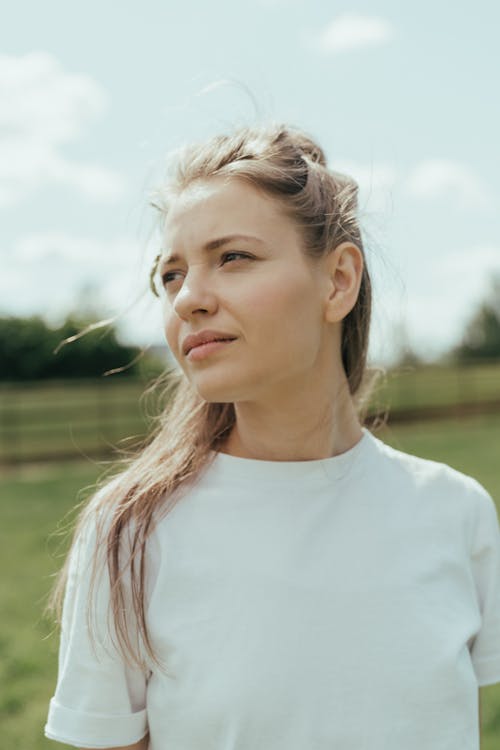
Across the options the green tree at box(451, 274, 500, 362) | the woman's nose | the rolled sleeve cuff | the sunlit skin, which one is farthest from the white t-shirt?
the green tree at box(451, 274, 500, 362)

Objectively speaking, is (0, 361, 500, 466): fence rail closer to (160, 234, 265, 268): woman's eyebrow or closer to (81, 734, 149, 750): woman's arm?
(81, 734, 149, 750): woman's arm

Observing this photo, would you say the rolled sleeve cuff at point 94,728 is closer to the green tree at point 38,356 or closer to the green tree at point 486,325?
the green tree at point 38,356

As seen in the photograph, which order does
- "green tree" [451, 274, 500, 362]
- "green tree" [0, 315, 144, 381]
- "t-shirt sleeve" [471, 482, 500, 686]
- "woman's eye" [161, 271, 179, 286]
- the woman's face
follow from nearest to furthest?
the woman's face → "woman's eye" [161, 271, 179, 286] → "t-shirt sleeve" [471, 482, 500, 686] → "green tree" [0, 315, 144, 381] → "green tree" [451, 274, 500, 362]

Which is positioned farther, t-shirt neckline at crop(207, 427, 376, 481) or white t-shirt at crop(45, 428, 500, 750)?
t-shirt neckline at crop(207, 427, 376, 481)

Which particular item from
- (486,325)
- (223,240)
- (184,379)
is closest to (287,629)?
(184,379)

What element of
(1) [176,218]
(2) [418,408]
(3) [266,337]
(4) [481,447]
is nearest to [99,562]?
(3) [266,337]

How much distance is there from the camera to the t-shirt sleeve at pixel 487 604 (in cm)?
174

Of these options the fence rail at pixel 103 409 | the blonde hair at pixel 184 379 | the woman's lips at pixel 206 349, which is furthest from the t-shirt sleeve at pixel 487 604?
the fence rail at pixel 103 409

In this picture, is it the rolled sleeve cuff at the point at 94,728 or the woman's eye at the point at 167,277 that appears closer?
the rolled sleeve cuff at the point at 94,728

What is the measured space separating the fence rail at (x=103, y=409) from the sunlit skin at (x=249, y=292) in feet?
46.4

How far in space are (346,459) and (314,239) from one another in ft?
1.43

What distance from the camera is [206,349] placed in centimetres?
154

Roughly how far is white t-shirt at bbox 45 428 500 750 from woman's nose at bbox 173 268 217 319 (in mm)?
315

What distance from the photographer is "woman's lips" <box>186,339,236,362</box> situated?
60.2 inches
